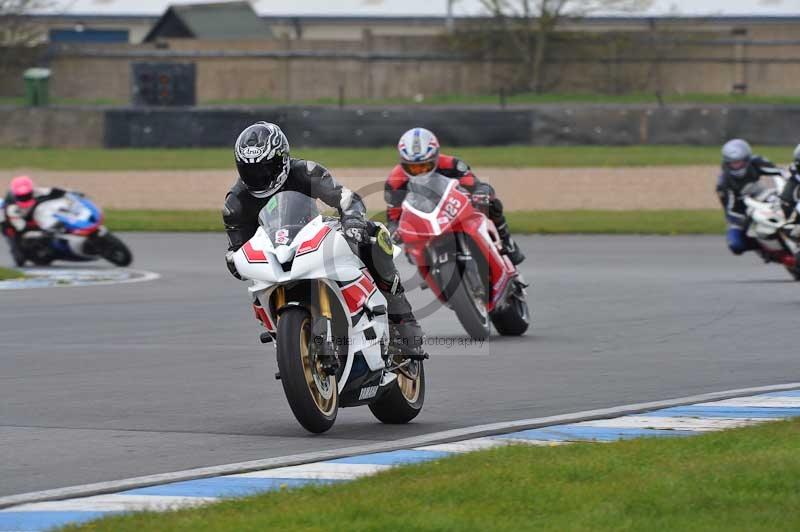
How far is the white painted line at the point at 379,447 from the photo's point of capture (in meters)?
6.49

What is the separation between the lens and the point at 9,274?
62.3 ft

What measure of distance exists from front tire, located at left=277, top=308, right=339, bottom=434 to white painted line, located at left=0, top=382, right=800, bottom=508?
0.30 metres

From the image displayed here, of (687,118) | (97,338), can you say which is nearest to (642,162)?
(687,118)

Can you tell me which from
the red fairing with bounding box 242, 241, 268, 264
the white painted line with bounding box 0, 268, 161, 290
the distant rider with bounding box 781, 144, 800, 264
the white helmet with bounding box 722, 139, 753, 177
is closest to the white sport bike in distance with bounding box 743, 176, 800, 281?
the distant rider with bounding box 781, 144, 800, 264

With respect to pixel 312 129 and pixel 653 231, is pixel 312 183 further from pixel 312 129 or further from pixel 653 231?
pixel 312 129

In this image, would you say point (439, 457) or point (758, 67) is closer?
point (439, 457)

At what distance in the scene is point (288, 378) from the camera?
7551 millimetres

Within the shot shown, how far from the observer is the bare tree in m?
46.1

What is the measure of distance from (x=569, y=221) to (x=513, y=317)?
15142mm

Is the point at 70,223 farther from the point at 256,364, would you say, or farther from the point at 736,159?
the point at 256,364

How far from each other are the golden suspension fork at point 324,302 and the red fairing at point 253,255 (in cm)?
32

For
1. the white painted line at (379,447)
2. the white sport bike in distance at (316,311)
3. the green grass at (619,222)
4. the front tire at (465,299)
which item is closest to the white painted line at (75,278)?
the front tire at (465,299)

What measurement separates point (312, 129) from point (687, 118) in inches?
332

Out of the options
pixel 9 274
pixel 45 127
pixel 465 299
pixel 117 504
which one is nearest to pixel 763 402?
pixel 465 299
